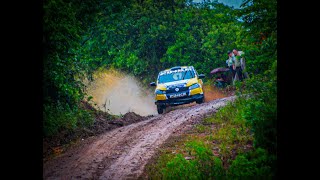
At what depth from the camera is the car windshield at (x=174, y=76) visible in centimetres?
1898

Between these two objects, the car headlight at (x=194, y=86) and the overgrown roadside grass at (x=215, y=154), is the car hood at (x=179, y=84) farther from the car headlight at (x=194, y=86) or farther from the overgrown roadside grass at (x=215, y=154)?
the overgrown roadside grass at (x=215, y=154)

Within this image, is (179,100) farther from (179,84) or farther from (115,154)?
(115,154)

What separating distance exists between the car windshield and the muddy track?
5806 mm

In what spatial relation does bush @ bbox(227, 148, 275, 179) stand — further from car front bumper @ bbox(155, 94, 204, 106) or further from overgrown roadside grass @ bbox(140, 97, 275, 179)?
car front bumper @ bbox(155, 94, 204, 106)

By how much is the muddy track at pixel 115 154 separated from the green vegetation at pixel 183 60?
26.3 inches

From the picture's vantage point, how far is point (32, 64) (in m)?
4.29

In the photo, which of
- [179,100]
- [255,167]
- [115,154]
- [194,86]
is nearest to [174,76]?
[194,86]

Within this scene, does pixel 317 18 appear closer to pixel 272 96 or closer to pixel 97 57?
pixel 272 96

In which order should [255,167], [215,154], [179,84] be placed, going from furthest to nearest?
[179,84]
[215,154]
[255,167]

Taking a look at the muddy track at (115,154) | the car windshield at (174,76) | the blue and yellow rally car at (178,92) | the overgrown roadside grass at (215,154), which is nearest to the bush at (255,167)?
the overgrown roadside grass at (215,154)

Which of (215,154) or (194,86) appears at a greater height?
(194,86)

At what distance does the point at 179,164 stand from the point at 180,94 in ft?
36.6

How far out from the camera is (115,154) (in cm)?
909

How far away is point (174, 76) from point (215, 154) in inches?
445
